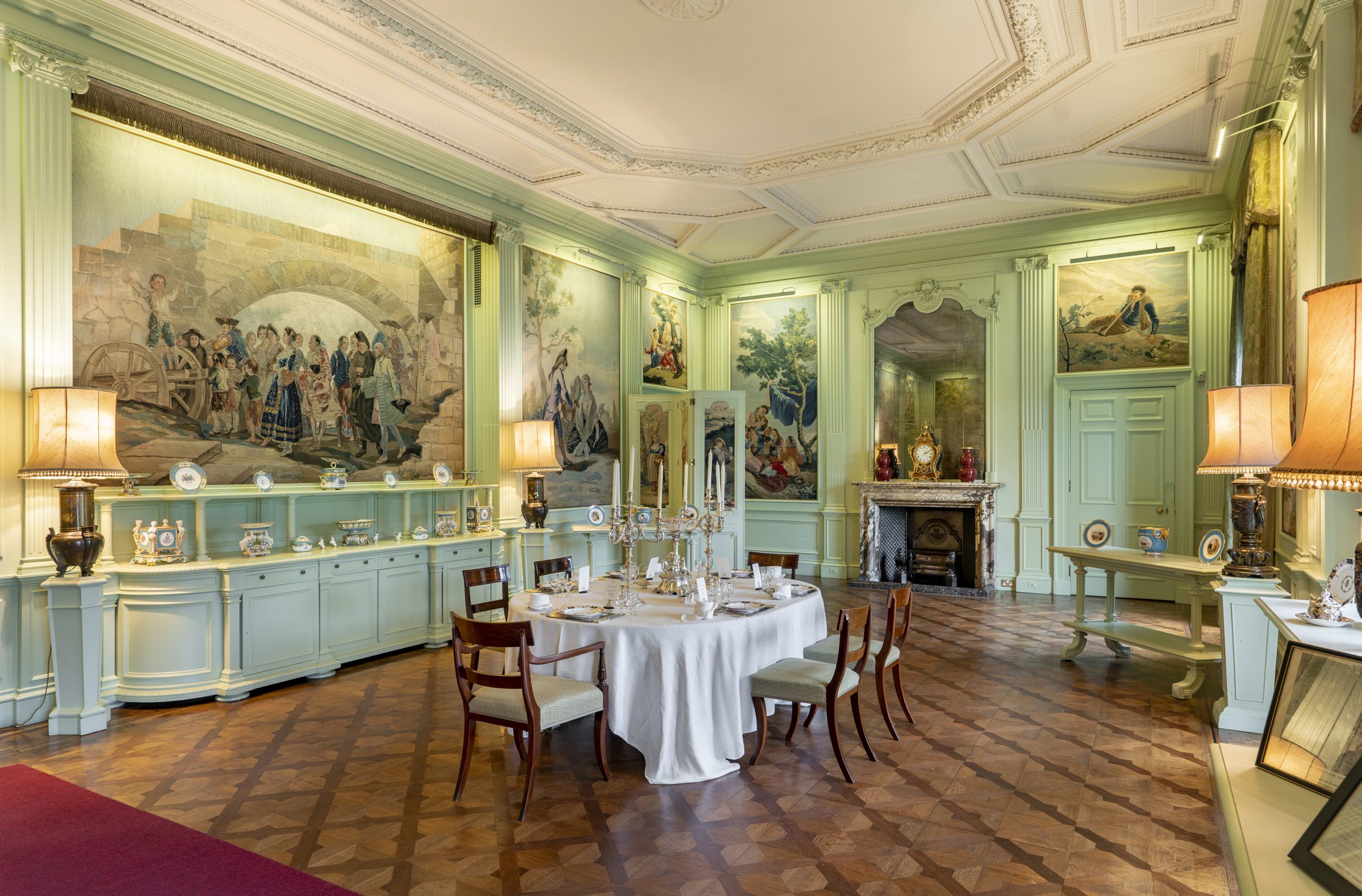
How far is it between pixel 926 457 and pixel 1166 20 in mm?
6045

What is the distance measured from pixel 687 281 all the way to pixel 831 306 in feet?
7.37

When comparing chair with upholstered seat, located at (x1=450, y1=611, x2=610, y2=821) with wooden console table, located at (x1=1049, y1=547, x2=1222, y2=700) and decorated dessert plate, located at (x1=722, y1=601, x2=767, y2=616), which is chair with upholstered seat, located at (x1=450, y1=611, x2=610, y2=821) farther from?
wooden console table, located at (x1=1049, y1=547, x2=1222, y2=700)

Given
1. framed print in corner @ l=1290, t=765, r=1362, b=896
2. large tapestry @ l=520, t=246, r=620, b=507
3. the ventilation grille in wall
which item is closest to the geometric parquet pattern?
framed print in corner @ l=1290, t=765, r=1362, b=896

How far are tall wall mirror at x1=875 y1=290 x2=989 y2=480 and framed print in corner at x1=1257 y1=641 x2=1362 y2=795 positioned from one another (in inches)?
349

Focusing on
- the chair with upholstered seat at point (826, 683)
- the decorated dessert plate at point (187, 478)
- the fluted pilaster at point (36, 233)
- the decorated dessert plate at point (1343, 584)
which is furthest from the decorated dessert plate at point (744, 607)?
the fluted pilaster at point (36, 233)

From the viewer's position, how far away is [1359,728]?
163cm

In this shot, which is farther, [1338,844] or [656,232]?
[656,232]

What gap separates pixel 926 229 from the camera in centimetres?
1031

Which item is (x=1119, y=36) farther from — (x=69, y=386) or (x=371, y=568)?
(x=69, y=386)

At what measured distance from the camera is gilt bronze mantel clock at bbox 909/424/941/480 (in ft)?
34.9

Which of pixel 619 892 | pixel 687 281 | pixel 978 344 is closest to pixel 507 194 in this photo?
pixel 687 281

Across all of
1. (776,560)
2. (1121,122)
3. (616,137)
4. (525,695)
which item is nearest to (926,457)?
(1121,122)

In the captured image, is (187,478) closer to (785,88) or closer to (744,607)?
(744,607)

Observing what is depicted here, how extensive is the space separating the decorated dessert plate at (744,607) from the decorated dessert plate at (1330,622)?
248cm
